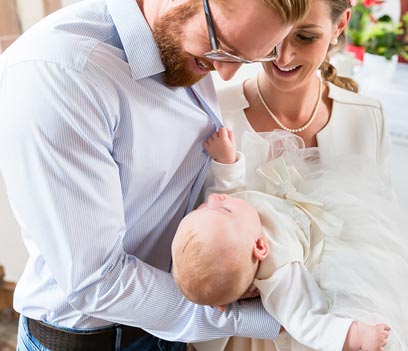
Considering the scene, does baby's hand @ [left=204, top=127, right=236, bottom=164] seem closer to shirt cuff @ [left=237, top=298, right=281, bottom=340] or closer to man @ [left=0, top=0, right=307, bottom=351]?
man @ [left=0, top=0, right=307, bottom=351]

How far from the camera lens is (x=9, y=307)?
3.00m

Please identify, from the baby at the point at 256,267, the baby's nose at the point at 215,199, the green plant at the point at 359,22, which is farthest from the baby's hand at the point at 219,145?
the green plant at the point at 359,22

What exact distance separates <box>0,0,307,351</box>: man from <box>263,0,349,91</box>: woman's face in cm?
31

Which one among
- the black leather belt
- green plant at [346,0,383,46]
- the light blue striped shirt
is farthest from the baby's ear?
green plant at [346,0,383,46]

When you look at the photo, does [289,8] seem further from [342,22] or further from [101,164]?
[342,22]

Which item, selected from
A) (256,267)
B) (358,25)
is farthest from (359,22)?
(256,267)

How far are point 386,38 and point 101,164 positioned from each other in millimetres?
2432

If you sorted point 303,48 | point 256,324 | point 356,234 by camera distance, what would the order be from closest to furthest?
point 256,324, point 356,234, point 303,48

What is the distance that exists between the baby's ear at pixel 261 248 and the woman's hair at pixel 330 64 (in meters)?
0.70

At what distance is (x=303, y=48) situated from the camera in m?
1.63

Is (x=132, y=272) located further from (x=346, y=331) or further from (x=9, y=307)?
(x=9, y=307)

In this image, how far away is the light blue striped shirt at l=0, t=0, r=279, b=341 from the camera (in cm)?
109

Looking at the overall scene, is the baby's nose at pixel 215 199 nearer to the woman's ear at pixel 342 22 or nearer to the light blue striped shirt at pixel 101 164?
the light blue striped shirt at pixel 101 164

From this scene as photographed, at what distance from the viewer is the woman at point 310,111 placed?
1.69 metres
